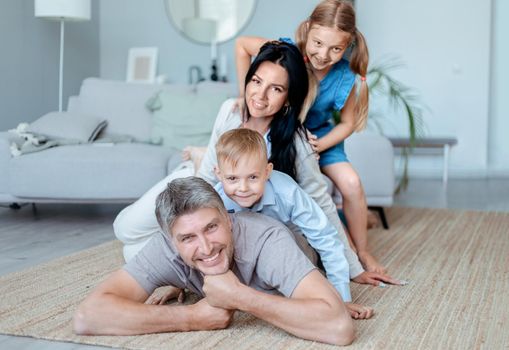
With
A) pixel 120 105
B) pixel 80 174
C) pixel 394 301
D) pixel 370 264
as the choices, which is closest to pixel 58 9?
pixel 120 105

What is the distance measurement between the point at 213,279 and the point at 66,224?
→ 7.40 feet

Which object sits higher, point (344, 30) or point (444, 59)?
point (444, 59)

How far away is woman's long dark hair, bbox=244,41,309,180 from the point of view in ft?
7.64

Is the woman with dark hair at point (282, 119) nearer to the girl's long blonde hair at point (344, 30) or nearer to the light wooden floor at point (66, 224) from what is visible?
the girl's long blonde hair at point (344, 30)

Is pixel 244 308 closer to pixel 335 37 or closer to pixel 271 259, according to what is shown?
Answer: pixel 271 259

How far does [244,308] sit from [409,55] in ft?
16.8

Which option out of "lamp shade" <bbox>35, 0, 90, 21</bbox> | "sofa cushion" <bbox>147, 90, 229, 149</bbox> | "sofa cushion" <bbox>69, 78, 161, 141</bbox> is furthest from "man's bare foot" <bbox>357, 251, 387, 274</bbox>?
"lamp shade" <bbox>35, 0, 90, 21</bbox>

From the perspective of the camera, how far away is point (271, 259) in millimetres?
1914

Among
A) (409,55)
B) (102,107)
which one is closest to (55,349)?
(102,107)

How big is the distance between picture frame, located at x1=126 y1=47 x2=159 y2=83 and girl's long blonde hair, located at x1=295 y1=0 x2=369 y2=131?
405 cm

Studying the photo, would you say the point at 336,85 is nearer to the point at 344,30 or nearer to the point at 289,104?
the point at 344,30

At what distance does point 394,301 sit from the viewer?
2391 millimetres

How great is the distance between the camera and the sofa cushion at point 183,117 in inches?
168

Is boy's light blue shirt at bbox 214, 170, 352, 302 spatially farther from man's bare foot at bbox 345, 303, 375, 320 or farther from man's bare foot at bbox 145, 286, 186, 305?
man's bare foot at bbox 145, 286, 186, 305
